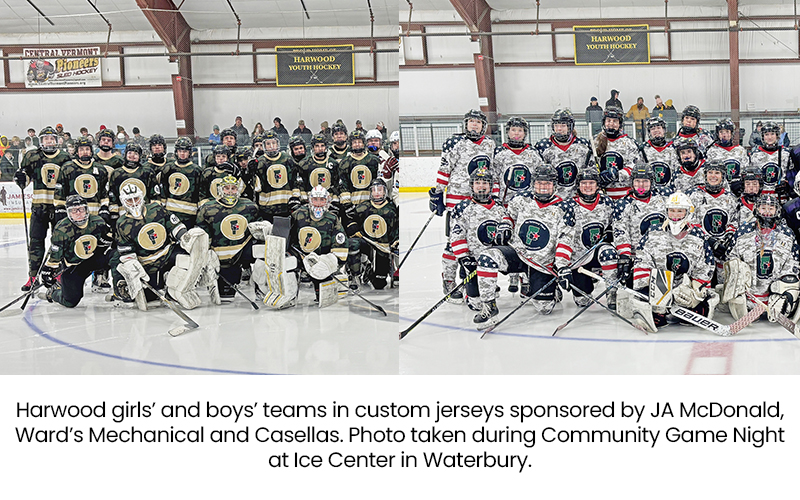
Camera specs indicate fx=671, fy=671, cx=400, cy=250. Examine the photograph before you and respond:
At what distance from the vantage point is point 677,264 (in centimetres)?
453

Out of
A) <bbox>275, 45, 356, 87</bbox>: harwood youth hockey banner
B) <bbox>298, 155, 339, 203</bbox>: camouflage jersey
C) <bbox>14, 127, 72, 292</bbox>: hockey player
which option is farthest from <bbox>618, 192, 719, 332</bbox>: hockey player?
<bbox>275, 45, 356, 87</bbox>: harwood youth hockey banner

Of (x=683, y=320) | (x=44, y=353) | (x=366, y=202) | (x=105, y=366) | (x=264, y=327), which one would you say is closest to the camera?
(x=105, y=366)

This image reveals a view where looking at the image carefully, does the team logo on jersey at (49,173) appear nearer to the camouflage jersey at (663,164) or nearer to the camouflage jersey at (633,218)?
the camouflage jersey at (633,218)

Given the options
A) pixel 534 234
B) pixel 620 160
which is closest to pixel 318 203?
pixel 534 234

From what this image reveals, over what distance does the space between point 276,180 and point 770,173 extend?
4.11 meters

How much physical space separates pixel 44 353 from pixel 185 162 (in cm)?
235

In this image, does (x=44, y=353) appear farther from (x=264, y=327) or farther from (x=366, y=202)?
(x=366, y=202)

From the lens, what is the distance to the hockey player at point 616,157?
5.13 metres

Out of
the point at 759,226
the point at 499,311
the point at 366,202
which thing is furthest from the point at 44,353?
the point at 759,226

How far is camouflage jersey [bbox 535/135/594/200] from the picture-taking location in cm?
517

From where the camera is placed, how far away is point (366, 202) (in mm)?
6000

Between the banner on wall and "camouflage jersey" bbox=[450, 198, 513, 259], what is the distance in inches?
427

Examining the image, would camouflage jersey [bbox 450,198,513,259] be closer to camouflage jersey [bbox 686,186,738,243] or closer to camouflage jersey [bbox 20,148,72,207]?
camouflage jersey [bbox 686,186,738,243]

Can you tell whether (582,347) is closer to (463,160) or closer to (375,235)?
(463,160)
